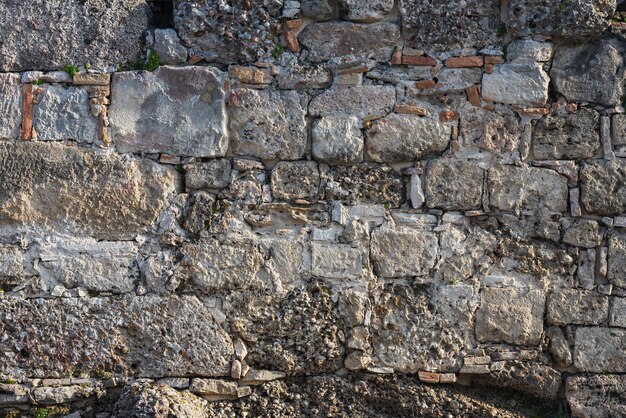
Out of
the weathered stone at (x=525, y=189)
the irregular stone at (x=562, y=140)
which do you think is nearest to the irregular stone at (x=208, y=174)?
the weathered stone at (x=525, y=189)

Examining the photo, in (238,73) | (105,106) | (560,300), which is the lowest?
(560,300)

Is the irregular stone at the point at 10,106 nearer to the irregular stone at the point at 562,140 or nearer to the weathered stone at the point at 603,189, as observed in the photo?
the irregular stone at the point at 562,140

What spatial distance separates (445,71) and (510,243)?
942 millimetres

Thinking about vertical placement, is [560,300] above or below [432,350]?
above

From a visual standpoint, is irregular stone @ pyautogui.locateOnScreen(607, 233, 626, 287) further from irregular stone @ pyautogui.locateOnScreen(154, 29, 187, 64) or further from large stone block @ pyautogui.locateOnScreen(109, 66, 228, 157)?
irregular stone @ pyautogui.locateOnScreen(154, 29, 187, 64)

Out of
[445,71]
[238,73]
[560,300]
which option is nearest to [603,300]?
[560,300]

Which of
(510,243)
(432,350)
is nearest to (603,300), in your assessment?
(510,243)

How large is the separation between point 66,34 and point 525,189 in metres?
2.48

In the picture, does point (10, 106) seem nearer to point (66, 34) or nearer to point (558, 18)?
point (66, 34)

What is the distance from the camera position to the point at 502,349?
12.9 ft

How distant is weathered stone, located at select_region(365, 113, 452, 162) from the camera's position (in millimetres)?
3973

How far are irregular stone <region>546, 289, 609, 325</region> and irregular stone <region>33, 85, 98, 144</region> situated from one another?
248cm

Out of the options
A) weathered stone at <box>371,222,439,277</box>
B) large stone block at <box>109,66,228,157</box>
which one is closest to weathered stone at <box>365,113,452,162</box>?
weathered stone at <box>371,222,439,277</box>

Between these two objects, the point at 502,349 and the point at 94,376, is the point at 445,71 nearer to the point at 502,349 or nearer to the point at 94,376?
the point at 502,349
